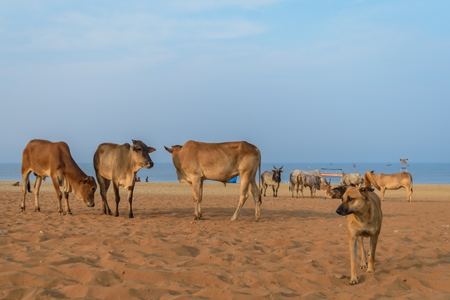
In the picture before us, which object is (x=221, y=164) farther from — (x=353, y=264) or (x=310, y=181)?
(x=310, y=181)

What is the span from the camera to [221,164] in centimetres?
1441

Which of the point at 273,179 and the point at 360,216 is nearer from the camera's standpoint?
the point at 360,216

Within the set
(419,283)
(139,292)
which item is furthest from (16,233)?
(419,283)

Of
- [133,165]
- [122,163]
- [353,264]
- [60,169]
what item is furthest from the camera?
[122,163]

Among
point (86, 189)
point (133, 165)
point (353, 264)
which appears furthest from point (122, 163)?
point (353, 264)

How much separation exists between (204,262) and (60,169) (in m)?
8.00

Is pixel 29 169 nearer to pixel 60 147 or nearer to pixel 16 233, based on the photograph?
pixel 60 147

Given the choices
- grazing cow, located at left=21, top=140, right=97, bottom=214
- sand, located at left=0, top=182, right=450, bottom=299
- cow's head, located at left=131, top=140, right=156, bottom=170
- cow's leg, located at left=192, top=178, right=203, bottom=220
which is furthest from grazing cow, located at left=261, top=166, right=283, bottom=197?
sand, located at left=0, top=182, right=450, bottom=299

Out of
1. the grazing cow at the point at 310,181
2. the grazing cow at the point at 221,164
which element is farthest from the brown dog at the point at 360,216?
the grazing cow at the point at 310,181

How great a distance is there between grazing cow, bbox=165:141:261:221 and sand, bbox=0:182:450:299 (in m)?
1.93

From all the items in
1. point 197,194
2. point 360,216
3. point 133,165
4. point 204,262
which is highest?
point 133,165

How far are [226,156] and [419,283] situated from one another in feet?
27.1

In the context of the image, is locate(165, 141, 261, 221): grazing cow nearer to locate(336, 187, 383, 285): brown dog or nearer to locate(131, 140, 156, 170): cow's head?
locate(131, 140, 156, 170): cow's head

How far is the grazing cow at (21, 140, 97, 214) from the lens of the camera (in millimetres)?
14180
